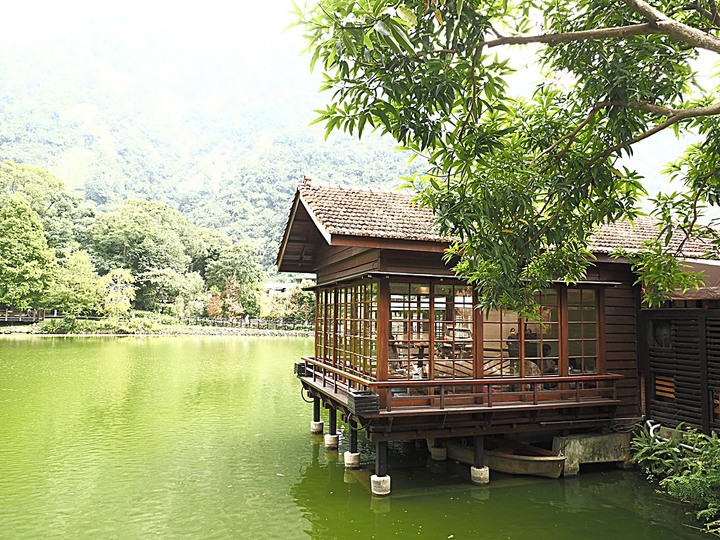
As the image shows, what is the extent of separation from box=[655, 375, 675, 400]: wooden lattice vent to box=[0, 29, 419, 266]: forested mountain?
263 feet

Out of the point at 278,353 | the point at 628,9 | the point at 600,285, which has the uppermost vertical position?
the point at 628,9

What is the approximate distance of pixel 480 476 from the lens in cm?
828

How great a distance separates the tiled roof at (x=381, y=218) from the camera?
26.7ft

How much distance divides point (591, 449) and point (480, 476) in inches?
74.7

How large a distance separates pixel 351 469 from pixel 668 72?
695 cm

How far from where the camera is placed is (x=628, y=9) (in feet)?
13.5

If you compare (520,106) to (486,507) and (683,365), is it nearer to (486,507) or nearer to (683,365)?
(486,507)

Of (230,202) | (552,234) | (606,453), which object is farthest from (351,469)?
(230,202)

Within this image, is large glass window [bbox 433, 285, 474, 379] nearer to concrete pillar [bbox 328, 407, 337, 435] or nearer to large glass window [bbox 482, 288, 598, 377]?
large glass window [bbox 482, 288, 598, 377]

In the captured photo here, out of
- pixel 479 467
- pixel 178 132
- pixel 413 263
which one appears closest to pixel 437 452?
pixel 479 467

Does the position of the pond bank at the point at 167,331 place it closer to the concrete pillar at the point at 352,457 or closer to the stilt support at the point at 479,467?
the concrete pillar at the point at 352,457

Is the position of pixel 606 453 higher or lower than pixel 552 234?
lower

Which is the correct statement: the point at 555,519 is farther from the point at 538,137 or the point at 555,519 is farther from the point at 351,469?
the point at 538,137

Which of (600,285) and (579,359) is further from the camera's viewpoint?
(579,359)
